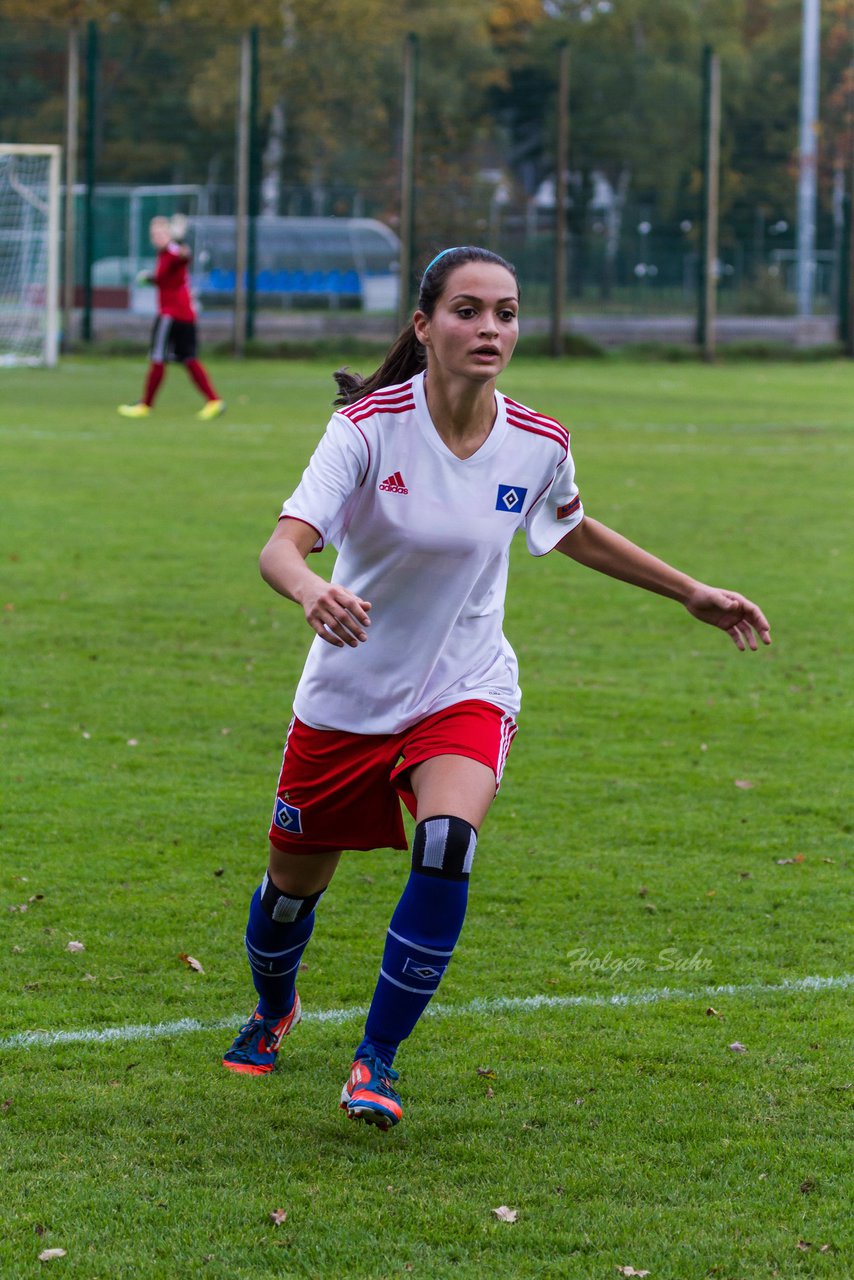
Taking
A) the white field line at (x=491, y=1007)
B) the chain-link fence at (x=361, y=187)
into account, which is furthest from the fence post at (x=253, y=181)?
the white field line at (x=491, y=1007)

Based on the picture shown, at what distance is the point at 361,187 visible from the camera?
34.7 meters

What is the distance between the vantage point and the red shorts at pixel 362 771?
404 centimetres

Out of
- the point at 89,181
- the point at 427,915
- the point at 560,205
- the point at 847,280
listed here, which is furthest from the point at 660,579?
the point at 847,280

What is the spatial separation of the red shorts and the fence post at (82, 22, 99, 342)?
28.8 meters

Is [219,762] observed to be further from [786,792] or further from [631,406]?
[631,406]

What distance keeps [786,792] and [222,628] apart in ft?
13.1

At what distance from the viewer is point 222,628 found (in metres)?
9.96

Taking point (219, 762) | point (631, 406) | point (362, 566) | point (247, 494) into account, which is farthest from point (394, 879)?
point (631, 406)

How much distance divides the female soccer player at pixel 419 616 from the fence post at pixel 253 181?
28.4m

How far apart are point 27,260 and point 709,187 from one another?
533 inches

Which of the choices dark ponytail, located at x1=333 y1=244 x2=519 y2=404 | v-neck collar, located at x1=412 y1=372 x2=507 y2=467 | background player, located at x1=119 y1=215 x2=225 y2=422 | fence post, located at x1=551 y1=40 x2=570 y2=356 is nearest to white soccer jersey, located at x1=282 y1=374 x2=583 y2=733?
v-neck collar, located at x1=412 y1=372 x2=507 y2=467

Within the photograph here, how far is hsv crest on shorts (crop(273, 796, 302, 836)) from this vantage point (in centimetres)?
413

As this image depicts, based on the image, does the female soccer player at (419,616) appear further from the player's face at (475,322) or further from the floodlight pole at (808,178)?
the floodlight pole at (808,178)

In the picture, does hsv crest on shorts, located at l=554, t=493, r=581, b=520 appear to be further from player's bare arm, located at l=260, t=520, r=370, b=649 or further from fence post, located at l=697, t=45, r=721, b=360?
fence post, located at l=697, t=45, r=721, b=360
